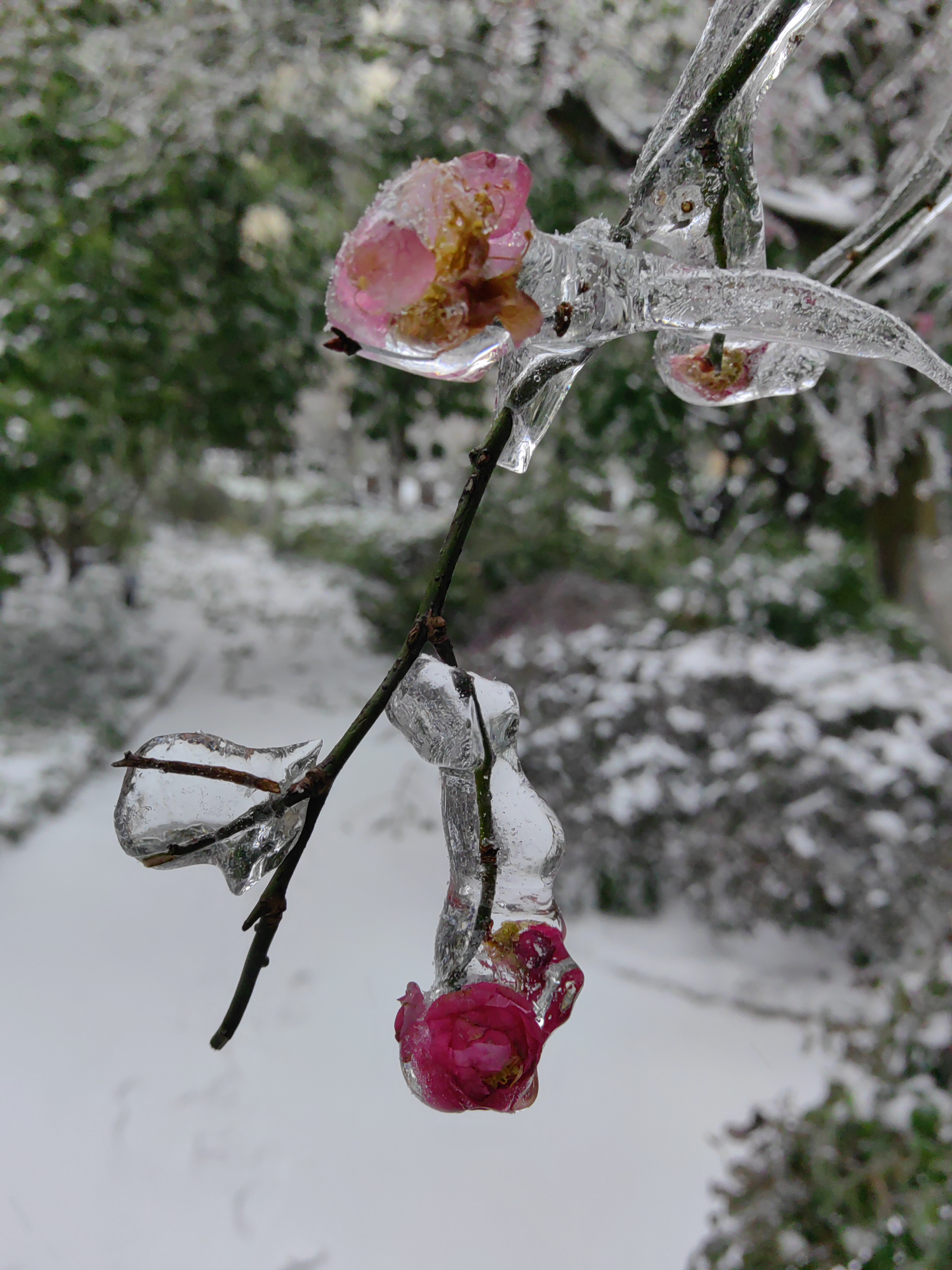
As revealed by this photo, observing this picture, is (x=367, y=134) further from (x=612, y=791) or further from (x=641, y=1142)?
(x=641, y=1142)

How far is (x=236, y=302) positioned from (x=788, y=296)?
3.61m

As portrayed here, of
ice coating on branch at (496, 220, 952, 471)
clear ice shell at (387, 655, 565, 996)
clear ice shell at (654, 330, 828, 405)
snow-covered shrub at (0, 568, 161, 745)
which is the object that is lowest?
snow-covered shrub at (0, 568, 161, 745)

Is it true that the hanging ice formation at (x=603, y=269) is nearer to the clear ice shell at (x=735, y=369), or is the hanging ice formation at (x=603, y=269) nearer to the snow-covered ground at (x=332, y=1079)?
the clear ice shell at (x=735, y=369)

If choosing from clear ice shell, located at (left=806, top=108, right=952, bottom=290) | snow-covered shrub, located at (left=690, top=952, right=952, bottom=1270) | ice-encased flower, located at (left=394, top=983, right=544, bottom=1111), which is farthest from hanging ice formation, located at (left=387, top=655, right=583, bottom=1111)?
snow-covered shrub, located at (left=690, top=952, right=952, bottom=1270)

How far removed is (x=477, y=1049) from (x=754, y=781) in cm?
212

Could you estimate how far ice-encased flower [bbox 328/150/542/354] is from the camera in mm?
261

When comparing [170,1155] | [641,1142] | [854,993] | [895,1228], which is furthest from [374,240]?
[854,993]

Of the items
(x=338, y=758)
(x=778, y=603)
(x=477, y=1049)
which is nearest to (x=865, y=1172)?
(x=477, y=1049)

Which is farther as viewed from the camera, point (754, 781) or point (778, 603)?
point (778, 603)

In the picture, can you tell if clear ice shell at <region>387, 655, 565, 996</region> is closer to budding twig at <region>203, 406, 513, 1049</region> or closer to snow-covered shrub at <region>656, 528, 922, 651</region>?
budding twig at <region>203, 406, 513, 1049</region>

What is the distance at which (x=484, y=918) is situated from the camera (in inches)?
11.5

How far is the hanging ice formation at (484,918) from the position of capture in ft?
0.92

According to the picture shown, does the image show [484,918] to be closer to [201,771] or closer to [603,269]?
[201,771]

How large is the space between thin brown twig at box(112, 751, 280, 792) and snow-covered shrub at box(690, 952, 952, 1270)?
1117 millimetres
